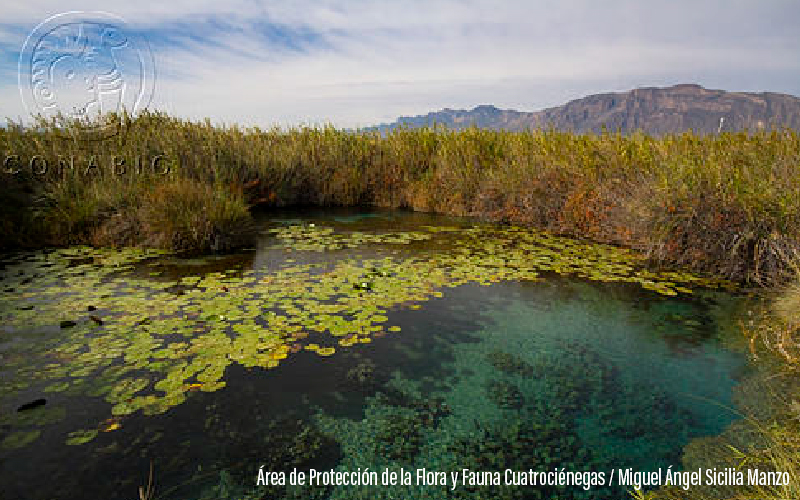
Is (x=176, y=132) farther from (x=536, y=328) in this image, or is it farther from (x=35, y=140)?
(x=536, y=328)

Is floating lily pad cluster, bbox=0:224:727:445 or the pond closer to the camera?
the pond

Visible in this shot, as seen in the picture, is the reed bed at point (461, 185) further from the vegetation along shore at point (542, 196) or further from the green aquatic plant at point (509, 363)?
the green aquatic plant at point (509, 363)

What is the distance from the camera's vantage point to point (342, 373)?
3111 millimetres

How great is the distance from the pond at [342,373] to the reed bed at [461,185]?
26.6 inches

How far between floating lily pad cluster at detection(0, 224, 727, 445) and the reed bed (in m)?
0.55

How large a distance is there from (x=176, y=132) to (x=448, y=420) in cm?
Answer: 915

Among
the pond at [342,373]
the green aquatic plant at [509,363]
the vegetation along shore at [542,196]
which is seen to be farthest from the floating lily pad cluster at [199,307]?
the green aquatic plant at [509,363]

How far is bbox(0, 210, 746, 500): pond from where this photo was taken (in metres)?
2.23

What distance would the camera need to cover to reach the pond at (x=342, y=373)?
2229mm

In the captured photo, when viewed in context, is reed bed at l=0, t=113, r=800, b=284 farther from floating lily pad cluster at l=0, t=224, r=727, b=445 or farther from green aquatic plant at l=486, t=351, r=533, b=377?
green aquatic plant at l=486, t=351, r=533, b=377

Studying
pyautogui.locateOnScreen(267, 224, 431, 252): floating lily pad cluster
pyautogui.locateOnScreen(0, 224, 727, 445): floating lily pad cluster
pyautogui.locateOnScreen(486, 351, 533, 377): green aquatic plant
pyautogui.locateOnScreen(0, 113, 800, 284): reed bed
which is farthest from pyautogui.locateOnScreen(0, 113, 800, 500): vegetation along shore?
pyautogui.locateOnScreen(486, 351, 533, 377): green aquatic plant

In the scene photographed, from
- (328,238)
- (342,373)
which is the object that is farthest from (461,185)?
(342,373)

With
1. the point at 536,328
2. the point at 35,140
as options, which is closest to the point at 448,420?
the point at 536,328

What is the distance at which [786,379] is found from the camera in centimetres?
316
